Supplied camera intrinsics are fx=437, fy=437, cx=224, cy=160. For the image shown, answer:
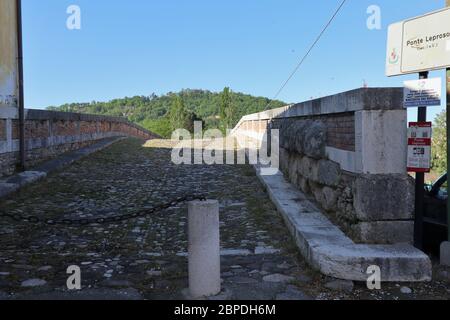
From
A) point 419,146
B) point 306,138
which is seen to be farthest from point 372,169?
point 306,138

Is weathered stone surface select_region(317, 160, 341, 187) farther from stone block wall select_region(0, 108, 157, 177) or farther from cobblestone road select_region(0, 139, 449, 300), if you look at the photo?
stone block wall select_region(0, 108, 157, 177)

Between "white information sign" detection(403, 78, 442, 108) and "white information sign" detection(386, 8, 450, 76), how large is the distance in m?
0.15

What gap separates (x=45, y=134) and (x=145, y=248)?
276 inches

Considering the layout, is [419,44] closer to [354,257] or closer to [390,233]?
[390,233]

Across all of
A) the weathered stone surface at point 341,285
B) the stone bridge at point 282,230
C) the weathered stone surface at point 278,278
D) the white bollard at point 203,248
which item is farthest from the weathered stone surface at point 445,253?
the white bollard at point 203,248

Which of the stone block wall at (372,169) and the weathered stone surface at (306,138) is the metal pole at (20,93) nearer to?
the weathered stone surface at (306,138)

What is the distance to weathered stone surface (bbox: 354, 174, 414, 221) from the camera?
4.20 metres

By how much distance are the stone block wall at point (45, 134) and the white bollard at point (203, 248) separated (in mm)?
6480

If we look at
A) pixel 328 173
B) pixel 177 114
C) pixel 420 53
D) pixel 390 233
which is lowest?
pixel 390 233

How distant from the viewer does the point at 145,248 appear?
5.10 metres

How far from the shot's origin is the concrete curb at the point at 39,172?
25.5 feet
